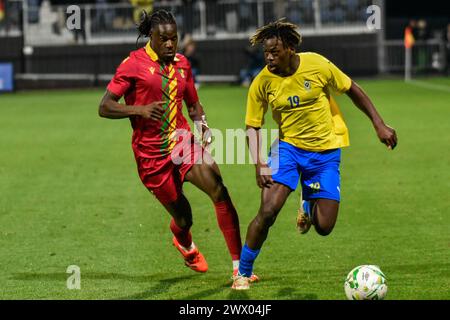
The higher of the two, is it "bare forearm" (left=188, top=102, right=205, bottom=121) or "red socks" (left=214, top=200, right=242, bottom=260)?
"bare forearm" (left=188, top=102, right=205, bottom=121)

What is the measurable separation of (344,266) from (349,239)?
1.49 meters

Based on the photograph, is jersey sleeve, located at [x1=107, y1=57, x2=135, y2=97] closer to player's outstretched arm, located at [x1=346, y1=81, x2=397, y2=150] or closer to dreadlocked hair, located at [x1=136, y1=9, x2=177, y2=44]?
dreadlocked hair, located at [x1=136, y1=9, x2=177, y2=44]

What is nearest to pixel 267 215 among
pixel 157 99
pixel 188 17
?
pixel 157 99

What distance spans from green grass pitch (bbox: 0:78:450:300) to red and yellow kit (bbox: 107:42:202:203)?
0.93 meters

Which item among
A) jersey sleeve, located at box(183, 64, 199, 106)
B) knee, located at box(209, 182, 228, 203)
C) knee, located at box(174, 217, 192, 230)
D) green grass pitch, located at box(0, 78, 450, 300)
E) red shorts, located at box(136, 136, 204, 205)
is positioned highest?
jersey sleeve, located at box(183, 64, 199, 106)

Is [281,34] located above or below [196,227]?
above

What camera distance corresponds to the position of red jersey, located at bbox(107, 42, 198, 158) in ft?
31.3

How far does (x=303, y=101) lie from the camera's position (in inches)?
368

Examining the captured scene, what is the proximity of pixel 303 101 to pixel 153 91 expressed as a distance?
133 cm

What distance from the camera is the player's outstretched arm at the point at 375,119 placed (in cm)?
920

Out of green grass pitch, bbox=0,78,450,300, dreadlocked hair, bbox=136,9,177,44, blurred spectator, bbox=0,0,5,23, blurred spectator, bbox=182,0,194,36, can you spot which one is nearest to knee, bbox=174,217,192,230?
green grass pitch, bbox=0,78,450,300

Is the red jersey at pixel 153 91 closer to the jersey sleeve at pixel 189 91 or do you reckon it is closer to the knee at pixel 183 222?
the jersey sleeve at pixel 189 91

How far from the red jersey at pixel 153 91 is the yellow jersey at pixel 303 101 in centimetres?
73

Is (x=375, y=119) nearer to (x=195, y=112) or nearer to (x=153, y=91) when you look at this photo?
(x=195, y=112)
